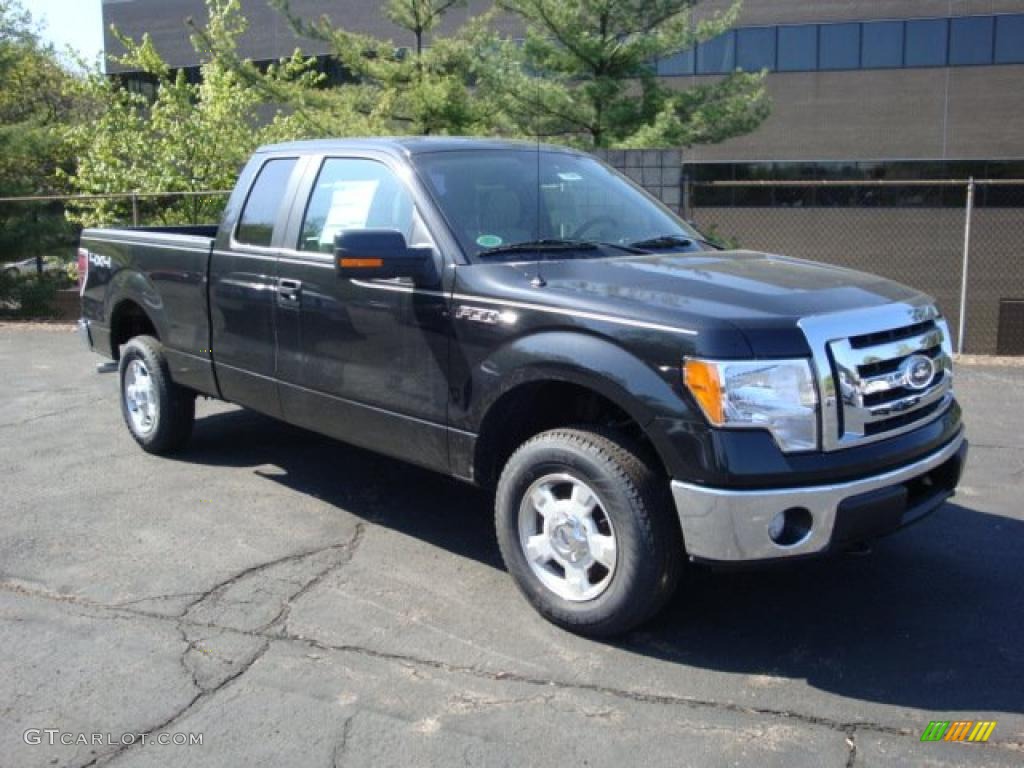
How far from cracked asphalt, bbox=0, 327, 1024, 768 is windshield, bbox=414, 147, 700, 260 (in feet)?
5.27

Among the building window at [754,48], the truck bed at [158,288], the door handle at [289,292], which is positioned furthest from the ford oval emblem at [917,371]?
the building window at [754,48]

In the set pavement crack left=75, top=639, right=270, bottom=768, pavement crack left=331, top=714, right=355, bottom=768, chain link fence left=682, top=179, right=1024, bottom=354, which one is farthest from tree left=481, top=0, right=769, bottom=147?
chain link fence left=682, top=179, right=1024, bottom=354

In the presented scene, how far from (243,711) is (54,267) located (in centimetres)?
1870

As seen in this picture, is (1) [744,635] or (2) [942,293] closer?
(1) [744,635]

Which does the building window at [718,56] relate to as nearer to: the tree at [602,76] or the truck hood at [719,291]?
the tree at [602,76]

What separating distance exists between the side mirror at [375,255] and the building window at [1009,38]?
97.2ft

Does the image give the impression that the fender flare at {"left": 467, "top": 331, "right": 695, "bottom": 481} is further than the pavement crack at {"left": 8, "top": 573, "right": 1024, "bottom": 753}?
Yes

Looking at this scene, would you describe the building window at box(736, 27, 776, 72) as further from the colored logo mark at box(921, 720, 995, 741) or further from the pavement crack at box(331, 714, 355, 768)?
the pavement crack at box(331, 714, 355, 768)

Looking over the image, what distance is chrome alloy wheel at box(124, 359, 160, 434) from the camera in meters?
6.67

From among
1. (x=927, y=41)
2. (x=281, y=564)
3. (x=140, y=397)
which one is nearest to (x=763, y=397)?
(x=281, y=564)

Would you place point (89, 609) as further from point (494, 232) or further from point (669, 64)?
point (669, 64)

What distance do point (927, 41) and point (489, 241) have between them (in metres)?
28.9

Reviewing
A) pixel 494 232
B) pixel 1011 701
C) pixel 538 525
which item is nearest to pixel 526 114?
pixel 494 232

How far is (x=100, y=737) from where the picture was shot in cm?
331
